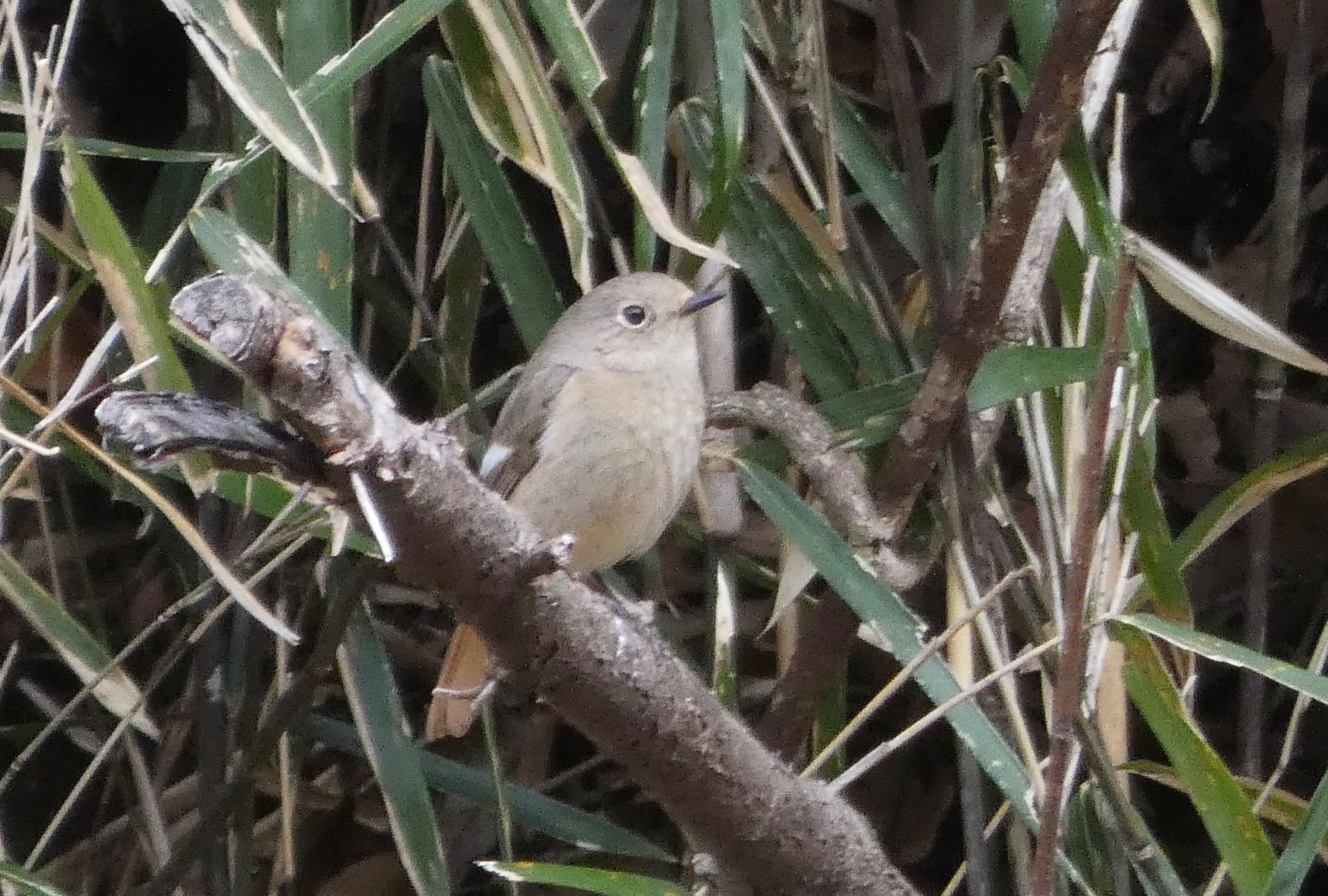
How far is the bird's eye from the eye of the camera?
8.07 ft

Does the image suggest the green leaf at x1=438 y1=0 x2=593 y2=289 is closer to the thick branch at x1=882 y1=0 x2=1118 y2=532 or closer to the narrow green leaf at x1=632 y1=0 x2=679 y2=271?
the narrow green leaf at x1=632 y1=0 x2=679 y2=271

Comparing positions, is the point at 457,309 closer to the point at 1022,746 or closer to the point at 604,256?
the point at 604,256

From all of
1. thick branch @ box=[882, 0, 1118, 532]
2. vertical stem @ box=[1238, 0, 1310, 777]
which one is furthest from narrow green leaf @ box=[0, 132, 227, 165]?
vertical stem @ box=[1238, 0, 1310, 777]

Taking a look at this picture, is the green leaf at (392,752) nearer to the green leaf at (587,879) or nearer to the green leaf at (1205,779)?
the green leaf at (587,879)

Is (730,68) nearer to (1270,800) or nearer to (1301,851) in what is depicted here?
(1301,851)

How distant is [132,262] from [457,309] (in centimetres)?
74

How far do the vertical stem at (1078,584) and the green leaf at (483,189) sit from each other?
1118 mm

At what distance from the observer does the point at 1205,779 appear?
179cm

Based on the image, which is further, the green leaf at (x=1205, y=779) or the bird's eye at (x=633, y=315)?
the bird's eye at (x=633, y=315)

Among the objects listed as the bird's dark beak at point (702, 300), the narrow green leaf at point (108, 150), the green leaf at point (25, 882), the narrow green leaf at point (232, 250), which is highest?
the narrow green leaf at point (108, 150)

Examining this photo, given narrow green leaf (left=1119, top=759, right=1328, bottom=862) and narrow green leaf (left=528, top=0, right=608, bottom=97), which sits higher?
narrow green leaf (left=528, top=0, right=608, bottom=97)

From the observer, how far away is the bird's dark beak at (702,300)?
2348 millimetres

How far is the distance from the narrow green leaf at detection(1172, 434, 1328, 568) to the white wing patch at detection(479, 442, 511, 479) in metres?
0.98

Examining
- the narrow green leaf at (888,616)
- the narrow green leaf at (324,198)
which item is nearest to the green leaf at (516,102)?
the narrow green leaf at (324,198)
